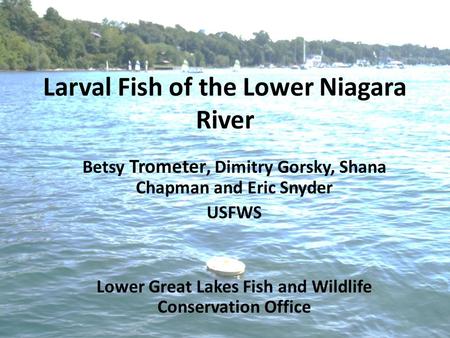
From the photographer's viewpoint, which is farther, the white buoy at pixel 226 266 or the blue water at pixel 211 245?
the white buoy at pixel 226 266

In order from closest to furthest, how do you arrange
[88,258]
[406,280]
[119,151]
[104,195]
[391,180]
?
[406,280], [88,258], [104,195], [391,180], [119,151]

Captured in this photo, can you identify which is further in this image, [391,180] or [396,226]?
[391,180]

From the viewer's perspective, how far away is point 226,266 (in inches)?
437

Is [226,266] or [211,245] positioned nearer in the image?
[226,266]

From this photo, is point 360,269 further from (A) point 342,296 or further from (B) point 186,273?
(B) point 186,273

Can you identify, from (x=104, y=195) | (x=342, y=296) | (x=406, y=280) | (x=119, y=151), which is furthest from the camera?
(x=119, y=151)

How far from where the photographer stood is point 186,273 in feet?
36.8

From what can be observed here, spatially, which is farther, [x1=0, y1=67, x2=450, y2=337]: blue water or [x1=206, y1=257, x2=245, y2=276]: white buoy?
[x1=206, y1=257, x2=245, y2=276]: white buoy

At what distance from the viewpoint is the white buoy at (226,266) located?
11.0 m

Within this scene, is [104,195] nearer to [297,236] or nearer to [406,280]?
[297,236]

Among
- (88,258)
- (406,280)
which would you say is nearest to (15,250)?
(88,258)

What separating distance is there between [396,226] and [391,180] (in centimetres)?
A: 600

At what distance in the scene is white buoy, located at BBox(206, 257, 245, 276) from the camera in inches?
432

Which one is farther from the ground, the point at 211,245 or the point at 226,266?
the point at 226,266
